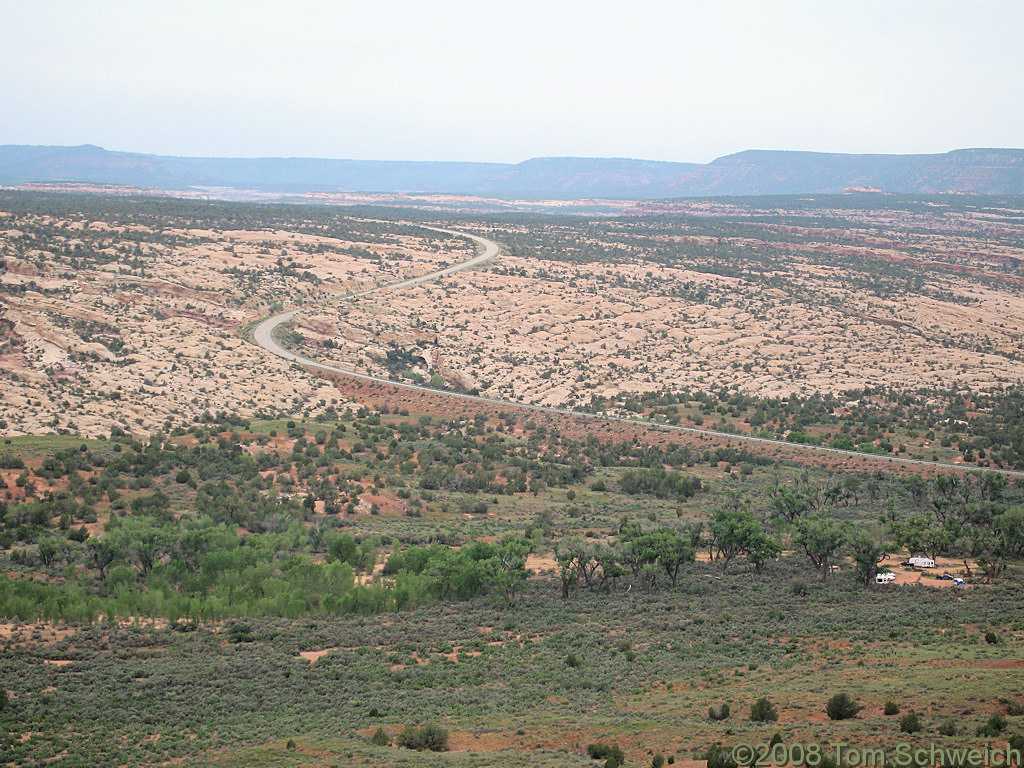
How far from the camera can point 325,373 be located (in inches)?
2731

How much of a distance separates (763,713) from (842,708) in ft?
5.37

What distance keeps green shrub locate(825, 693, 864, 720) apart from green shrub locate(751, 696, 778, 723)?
115 centimetres

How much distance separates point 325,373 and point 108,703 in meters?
48.6

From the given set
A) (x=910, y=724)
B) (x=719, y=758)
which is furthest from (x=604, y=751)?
(x=910, y=724)

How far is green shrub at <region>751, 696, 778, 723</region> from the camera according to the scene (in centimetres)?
1867

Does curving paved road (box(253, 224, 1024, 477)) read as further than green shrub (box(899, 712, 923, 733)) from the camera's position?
Yes

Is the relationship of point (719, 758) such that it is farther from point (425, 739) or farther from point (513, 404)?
point (513, 404)

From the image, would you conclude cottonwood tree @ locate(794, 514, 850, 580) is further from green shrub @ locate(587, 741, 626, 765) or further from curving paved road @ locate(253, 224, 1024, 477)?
curving paved road @ locate(253, 224, 1024, 477)

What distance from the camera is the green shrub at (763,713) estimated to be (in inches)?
735

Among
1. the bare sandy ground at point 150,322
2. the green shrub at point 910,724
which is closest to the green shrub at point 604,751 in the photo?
the green shrub at point 910,724

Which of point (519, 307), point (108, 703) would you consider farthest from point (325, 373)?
point (108, 703)

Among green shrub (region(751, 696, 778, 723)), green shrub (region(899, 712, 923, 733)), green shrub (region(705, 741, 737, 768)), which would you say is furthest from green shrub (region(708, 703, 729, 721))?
green shrub (region(899, 712, 923, 733))

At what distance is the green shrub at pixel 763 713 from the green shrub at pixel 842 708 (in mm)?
1153

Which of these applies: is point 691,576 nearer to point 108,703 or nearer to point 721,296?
point 108,703
